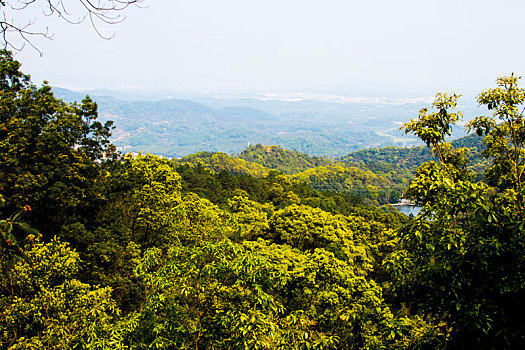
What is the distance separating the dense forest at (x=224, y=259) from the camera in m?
3.18

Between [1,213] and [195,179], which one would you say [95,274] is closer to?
[1,213]

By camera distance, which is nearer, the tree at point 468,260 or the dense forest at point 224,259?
the tree at point 468,260

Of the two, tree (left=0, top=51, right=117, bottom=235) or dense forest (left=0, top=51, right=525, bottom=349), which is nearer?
dense forest (left=0, top=51, right=525, bottom=349)

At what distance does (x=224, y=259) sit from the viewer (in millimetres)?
4305

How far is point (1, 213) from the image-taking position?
34.6 ft

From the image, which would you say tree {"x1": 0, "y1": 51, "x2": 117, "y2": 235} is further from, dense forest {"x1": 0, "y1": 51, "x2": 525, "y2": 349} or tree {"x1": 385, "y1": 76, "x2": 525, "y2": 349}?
tree {"x1": 385, "y1": 76, "x2": 525, "y2": 349}

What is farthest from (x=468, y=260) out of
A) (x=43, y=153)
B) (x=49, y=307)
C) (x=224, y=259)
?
(x=43, y=153)

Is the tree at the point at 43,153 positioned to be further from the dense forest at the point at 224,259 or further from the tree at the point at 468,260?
the tree at the point at 468,260

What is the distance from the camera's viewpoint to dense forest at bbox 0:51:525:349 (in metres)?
3.18

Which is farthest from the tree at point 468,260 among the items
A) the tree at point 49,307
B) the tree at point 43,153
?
the tree at point 43,153

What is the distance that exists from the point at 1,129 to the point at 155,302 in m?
11.3

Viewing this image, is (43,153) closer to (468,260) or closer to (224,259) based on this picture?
(224,259)

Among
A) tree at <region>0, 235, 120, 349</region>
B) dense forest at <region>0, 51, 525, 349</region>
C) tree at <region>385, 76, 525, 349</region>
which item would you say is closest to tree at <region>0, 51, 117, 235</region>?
dense forest at <region>0, 51, 525, 349</region>

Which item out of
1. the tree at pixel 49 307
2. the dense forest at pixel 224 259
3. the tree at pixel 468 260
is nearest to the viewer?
the tree at pixel 468 260
